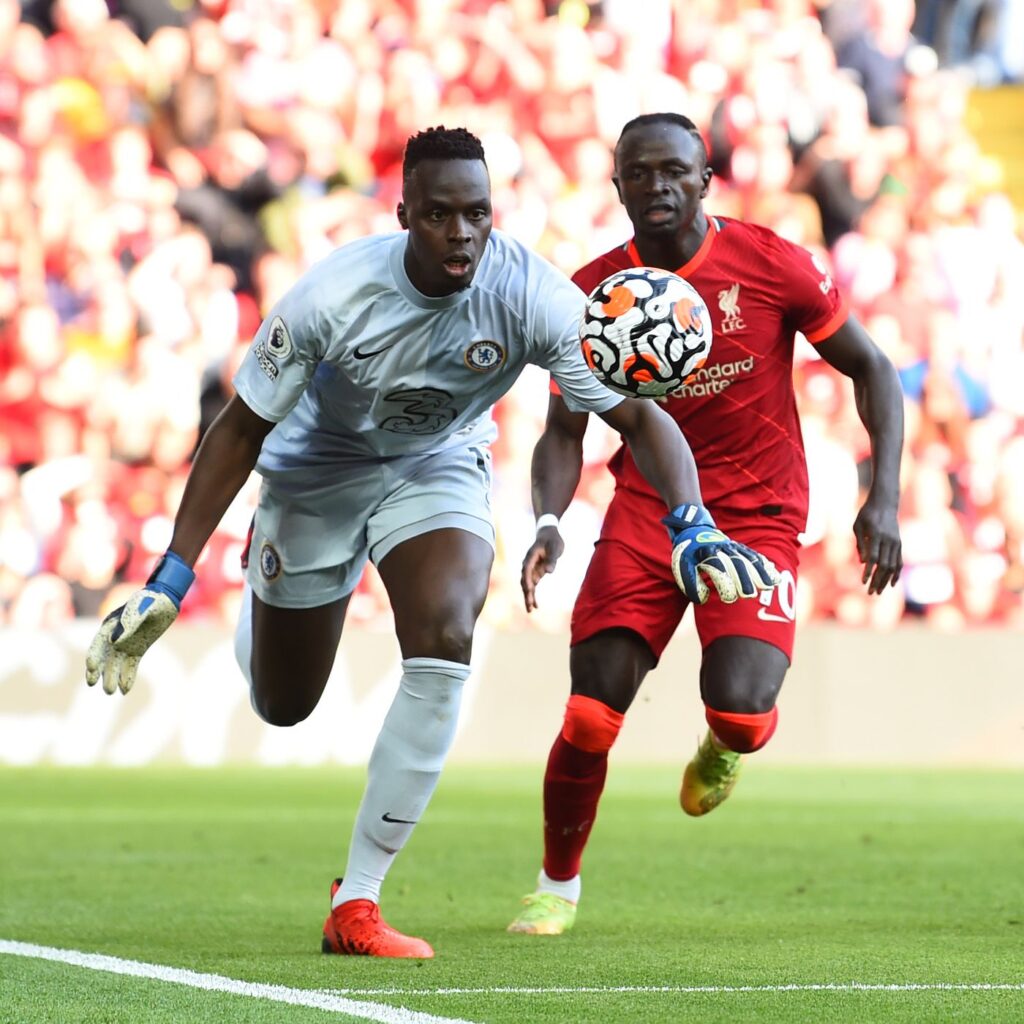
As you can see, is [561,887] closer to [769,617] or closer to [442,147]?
[769,617]

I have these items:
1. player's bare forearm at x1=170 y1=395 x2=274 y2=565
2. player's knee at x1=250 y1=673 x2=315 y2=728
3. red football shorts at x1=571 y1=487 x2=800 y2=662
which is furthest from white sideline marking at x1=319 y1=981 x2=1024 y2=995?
player's knee at x1=250 y1=673 x2=315 y2=728

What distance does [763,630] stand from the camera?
5824 mm

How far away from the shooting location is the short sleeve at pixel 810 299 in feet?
19.5

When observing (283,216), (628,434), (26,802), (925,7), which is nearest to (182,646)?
(26,802)

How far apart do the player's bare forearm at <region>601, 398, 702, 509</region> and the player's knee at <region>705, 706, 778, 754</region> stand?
1022mm

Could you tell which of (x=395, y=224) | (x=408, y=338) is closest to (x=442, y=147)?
(x=408, y=338)

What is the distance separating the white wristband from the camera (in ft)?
18.8

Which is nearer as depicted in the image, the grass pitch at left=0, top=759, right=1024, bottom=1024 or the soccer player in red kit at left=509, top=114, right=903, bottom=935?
the grass pitch at left=0, top=759, right=1024, bottom=1024

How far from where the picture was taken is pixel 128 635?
14.7 feet

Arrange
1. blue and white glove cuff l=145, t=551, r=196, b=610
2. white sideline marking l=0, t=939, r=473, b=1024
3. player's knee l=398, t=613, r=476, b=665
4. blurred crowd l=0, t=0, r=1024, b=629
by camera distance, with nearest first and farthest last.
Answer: white sideline marking l=0, t=939, r=473, b=1024
blue and white glove cuff l=145, t=551, r=196, b=610
player's knee l=398, t=613, r=476, b=665
blurred crowd l=0, t=0, r=1024, b=629

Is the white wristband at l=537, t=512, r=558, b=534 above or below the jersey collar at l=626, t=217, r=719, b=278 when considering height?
below

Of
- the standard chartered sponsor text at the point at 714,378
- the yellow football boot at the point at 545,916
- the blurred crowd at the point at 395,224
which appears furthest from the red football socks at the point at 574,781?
the blurred crowd at the point at 395,224

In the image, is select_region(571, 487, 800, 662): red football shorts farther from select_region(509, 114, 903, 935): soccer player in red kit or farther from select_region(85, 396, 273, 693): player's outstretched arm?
select_region(85, 396, 273, 693): player's outstretched arm

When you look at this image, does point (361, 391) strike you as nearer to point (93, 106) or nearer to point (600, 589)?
point (600, 589)
